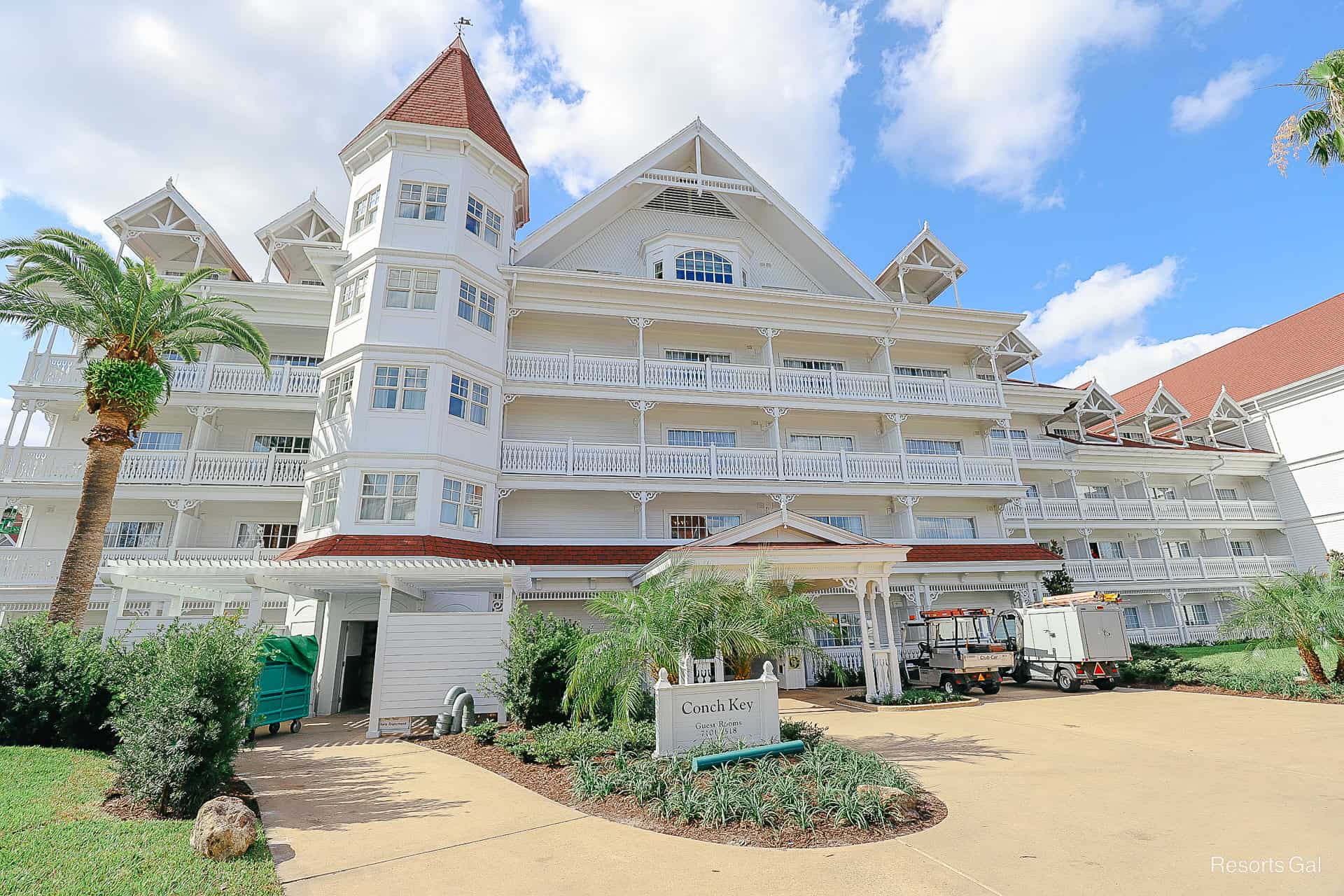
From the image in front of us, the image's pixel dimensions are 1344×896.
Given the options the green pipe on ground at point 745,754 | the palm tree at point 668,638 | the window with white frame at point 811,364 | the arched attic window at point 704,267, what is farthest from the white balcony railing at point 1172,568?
the green pipe on ground at point 745,754

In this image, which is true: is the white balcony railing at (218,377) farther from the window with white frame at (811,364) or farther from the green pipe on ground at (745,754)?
the green pipe on ground at (745,754)

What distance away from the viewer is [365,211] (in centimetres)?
2117

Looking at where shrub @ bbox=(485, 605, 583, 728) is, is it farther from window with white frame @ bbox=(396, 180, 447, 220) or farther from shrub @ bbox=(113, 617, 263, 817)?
window with white frame @ bbox=(396, 180, 447, 220)

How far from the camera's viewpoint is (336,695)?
1706cm

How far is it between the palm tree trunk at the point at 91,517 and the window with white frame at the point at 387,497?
5.28 metres

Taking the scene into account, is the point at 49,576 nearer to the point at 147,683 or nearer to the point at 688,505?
the point at 147,683

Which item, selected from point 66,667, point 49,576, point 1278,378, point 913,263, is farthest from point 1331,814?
point 1278,378

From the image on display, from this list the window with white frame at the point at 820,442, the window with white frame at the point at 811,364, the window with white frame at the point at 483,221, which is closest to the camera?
the window with white frame at the point at 483,221

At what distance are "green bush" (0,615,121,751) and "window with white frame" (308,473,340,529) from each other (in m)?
7.99

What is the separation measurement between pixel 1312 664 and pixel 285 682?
923 inches

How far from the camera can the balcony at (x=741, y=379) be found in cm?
2195

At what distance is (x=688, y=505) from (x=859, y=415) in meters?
7.99

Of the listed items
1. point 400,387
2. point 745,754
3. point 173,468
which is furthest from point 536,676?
point 173,468

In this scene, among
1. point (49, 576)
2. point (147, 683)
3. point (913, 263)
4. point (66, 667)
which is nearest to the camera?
point (147, 683)
